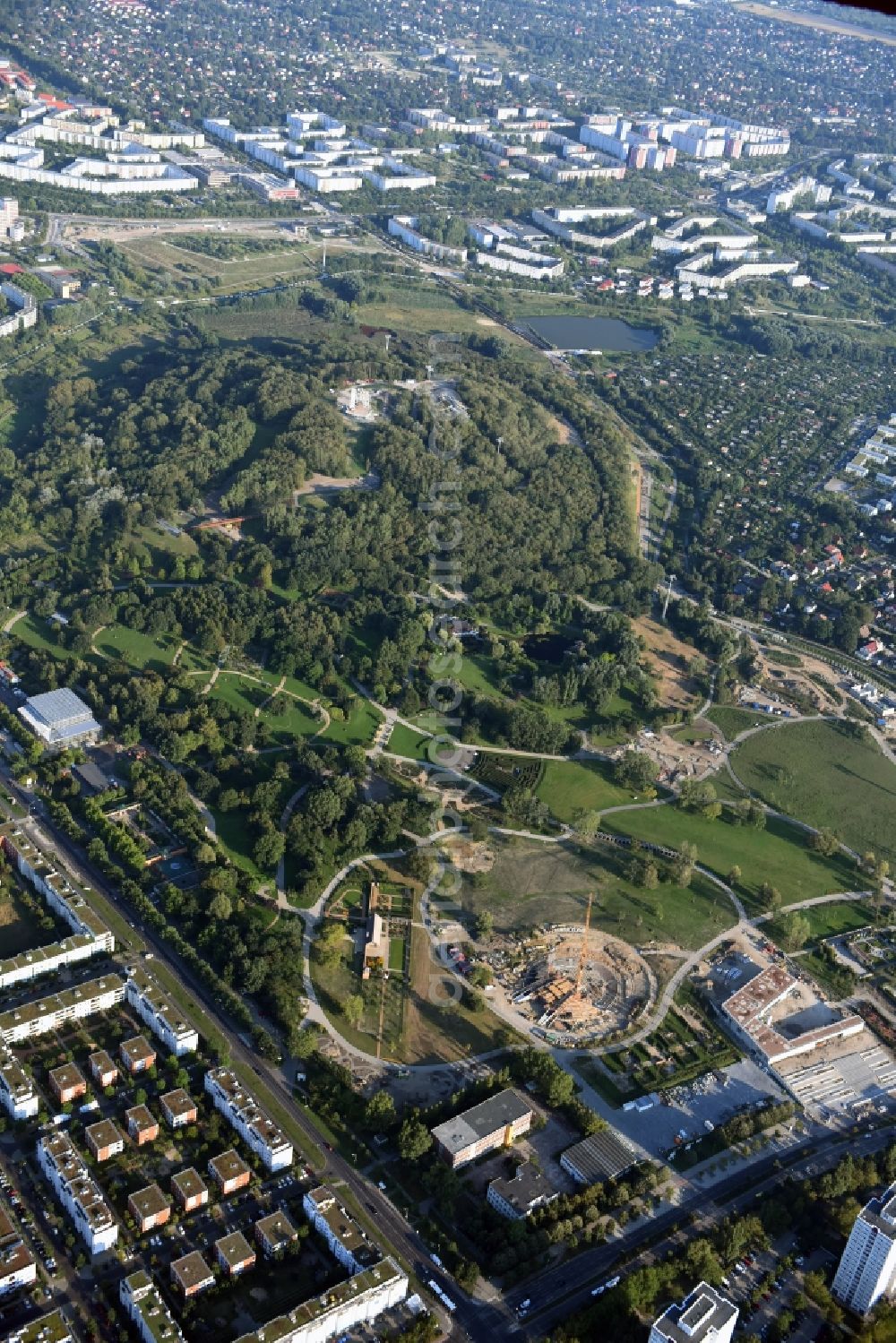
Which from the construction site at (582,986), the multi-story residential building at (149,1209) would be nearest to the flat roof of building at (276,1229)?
the multi-story residential building at (149,1209)

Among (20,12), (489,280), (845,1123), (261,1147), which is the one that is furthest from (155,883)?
(20,12)

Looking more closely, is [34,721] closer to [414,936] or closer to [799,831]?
[414,936]

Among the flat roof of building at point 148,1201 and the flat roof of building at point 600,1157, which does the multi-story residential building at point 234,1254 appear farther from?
the flat roof of building at point 600,1157

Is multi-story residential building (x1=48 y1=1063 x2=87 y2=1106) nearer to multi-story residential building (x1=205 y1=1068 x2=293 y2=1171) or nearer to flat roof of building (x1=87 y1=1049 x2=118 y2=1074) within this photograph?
flat roof of building (x1=87 y1=1049 x2=118 y2=1074)

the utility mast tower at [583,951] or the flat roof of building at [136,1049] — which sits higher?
the utility mast tower at [583,951]

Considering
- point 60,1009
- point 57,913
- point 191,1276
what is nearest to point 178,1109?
point 60,1009

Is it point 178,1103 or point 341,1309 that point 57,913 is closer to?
point 178,1103
